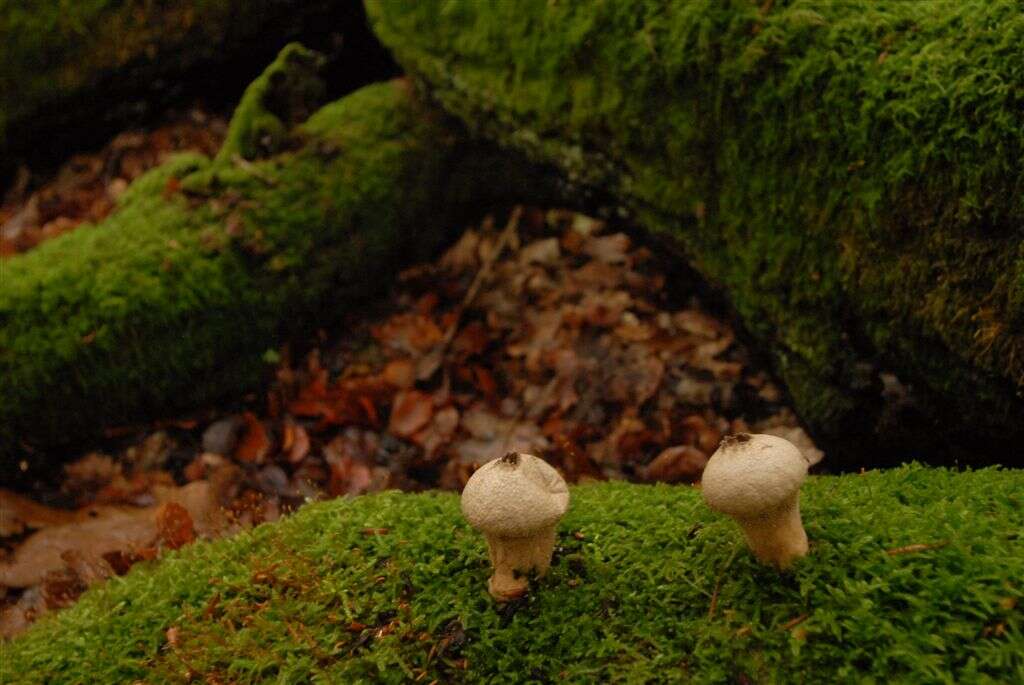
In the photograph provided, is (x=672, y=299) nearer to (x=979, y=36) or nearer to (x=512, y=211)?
(x=512, y=211)

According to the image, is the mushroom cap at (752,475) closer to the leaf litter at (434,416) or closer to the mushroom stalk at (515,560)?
the mushroom stalk at (515,560)

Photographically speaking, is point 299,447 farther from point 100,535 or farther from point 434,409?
point 100,535

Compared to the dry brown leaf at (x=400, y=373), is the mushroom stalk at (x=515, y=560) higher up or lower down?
higher up

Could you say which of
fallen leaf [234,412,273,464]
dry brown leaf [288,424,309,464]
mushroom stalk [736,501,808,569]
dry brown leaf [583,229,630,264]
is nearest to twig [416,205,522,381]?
dry brown leaf [583,229,630,264]

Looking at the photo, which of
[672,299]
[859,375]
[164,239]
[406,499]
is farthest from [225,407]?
[859,375]

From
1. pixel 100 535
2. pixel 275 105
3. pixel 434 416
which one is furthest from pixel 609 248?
pixel 100 535

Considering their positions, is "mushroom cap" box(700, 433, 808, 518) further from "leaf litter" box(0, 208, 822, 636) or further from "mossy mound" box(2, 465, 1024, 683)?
"leaf litter" box(0, 208, 822, 636)

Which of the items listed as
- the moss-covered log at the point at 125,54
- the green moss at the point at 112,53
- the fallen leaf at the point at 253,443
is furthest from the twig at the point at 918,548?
the green moss at the point at 112,53
